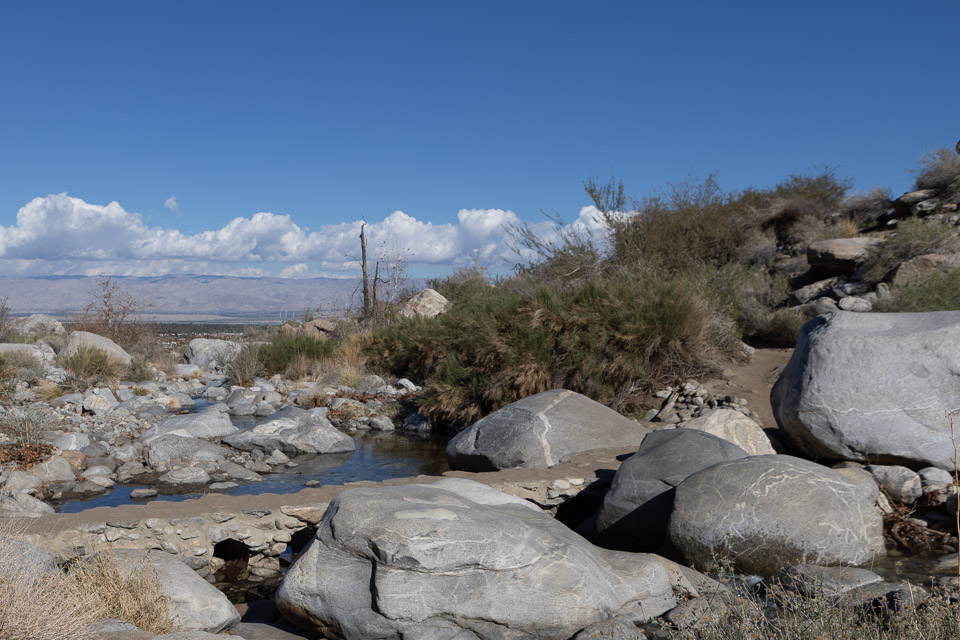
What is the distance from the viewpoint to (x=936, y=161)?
19.7 meters

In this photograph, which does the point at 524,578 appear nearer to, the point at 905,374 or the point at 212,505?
the point at 212,505

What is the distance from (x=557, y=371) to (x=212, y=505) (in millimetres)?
6068

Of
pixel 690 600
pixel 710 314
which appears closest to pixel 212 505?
pixel 690 600

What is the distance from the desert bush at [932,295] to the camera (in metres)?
11.4

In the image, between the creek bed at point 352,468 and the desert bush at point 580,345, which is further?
the desert bush at point 580,345

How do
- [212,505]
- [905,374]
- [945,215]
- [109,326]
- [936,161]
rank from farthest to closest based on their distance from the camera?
[109,326] < [936,161] < [945,215] < [905,374] < [212,505]

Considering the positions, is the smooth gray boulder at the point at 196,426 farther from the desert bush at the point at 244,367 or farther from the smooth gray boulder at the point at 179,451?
the desert bush at the point at 244,367

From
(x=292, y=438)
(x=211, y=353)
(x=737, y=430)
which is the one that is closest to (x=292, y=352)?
(x=211, y=353)

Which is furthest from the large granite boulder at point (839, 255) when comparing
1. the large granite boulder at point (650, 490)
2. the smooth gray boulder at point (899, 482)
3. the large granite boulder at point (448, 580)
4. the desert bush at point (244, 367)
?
the desert bush at point (244, 367)

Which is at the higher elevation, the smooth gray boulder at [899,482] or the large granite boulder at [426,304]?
Result: the large granite boulder at [426,304]

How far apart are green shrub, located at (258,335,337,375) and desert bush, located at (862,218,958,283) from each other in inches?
484

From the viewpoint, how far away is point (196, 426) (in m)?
11.3

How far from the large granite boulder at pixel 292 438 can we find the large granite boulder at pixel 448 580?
6.35 m

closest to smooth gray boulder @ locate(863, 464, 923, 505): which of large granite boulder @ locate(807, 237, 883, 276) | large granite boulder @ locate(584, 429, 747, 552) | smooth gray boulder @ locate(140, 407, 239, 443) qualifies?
large granite boulder @ locate(584, 429, 747, 552)
